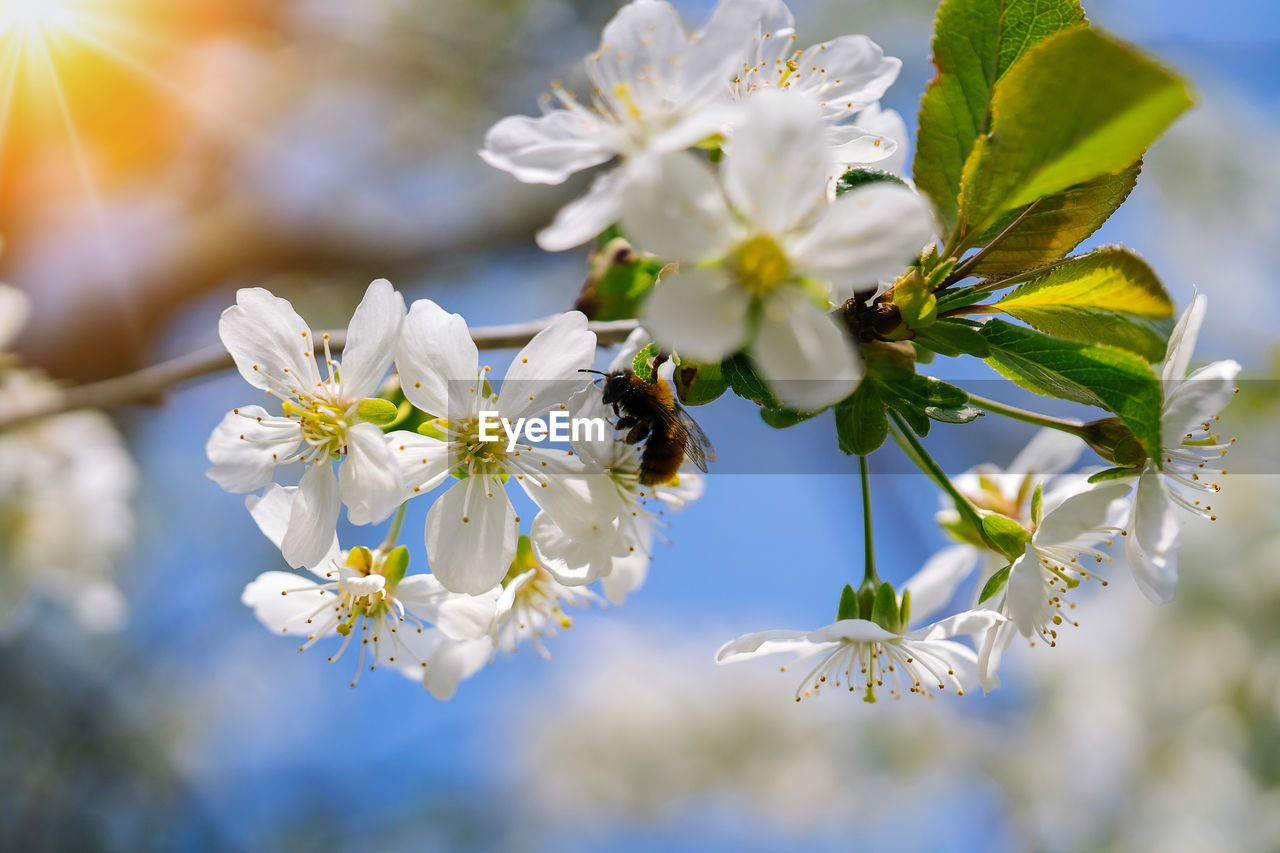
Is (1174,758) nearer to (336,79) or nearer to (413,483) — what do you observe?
(413,483)

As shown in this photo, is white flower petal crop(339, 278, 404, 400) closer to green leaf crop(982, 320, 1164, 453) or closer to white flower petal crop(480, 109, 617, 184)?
white flower petal crop(480, 109, 617, 184)

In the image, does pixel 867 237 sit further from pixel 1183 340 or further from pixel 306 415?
pixel 306 415

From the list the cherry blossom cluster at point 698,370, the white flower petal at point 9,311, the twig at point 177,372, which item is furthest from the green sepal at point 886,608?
the white flower petal at point 9,311

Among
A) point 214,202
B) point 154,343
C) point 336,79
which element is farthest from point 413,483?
point 336,79

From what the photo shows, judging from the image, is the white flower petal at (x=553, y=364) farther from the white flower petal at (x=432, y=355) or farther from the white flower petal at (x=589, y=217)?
the white flower petal at (x=589, y=217)

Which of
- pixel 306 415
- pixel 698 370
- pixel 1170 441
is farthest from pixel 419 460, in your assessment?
pixel 1170 441

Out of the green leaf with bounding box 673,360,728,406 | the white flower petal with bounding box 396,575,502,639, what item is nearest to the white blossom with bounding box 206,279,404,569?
the white flower petal with bounding box 396,575,502,639
